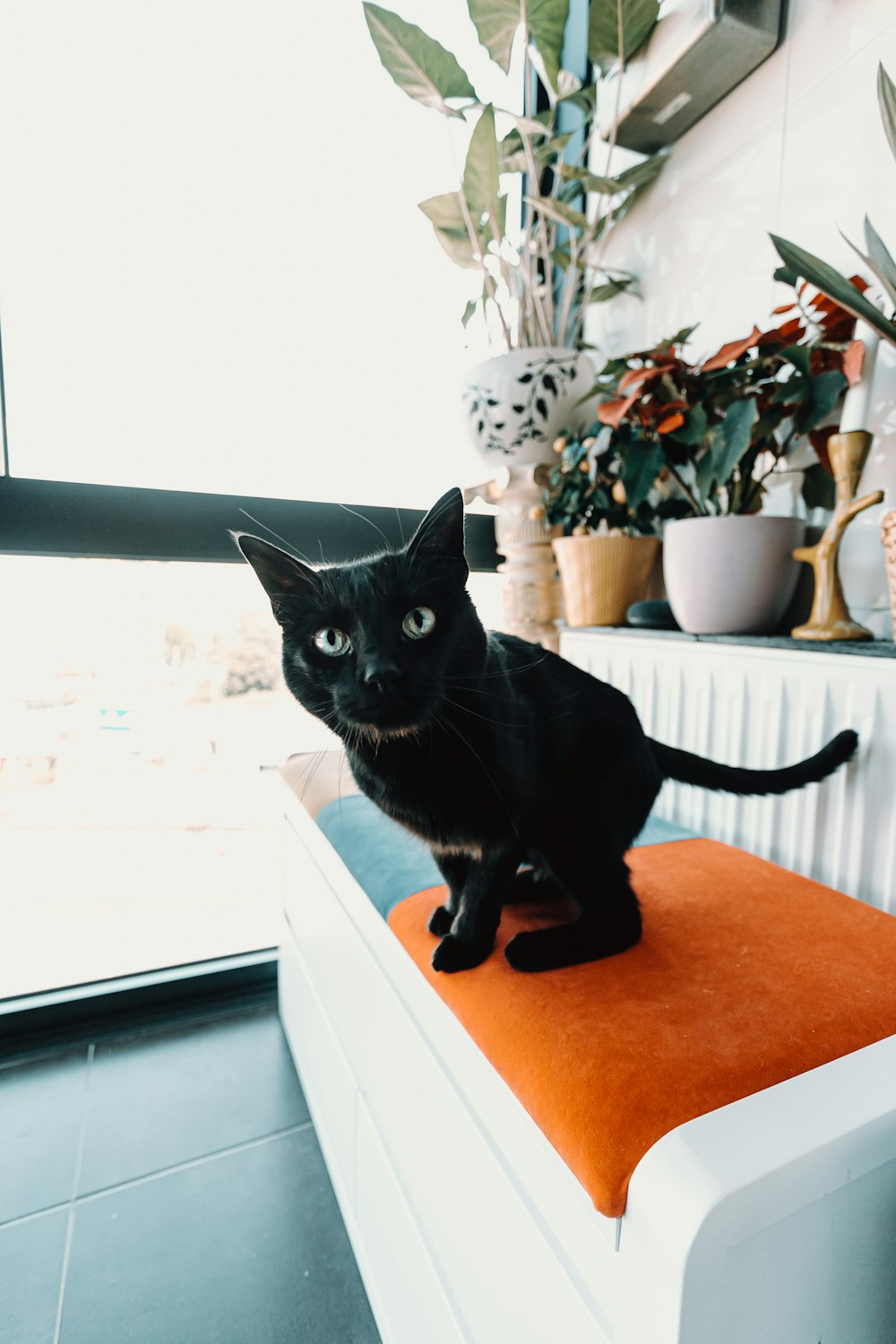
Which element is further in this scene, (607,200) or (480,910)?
(607,200)

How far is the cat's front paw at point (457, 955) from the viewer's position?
0.58 m

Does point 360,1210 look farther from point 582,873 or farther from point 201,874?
point 201,874

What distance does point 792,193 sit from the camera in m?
1.02

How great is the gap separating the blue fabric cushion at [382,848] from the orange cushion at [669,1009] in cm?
4

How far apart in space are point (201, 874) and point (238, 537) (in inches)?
44.6

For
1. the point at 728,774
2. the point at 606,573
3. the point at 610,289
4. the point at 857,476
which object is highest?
the point at 610,289

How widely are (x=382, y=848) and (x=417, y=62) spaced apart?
135 centimetres

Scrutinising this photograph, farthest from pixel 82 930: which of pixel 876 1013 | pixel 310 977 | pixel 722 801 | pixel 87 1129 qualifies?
pixel 876 1013

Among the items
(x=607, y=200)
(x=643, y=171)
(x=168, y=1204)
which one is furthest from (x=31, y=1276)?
(x=607, y=200)

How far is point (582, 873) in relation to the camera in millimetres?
611

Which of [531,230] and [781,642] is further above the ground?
[531,230]

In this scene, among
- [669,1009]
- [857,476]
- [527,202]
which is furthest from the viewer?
[527,202]

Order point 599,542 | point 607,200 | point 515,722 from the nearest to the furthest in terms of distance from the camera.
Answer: point 515,722 → point 599,542 → point 607,200

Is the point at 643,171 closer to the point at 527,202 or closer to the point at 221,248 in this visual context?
the point at 527,202
